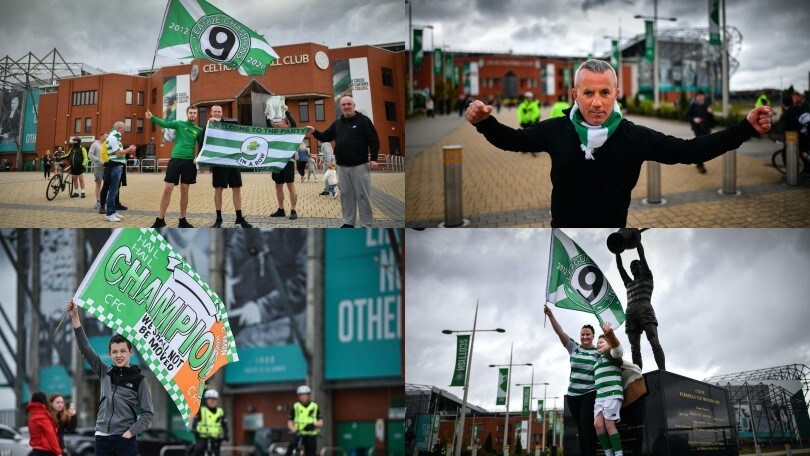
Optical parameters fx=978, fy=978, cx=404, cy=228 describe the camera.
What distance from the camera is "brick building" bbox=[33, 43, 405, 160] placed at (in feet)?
30.3

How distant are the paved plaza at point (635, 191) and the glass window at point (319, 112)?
1017mm

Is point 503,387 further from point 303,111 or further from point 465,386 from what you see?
point 303,111

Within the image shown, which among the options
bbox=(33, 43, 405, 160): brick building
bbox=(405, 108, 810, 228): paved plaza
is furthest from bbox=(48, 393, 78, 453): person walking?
bbox=(405, 108, 810, 228): paved plaza

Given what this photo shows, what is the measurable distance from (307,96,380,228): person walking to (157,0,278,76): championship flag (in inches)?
32.5

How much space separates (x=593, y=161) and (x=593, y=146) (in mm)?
96

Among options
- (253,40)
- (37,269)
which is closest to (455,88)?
(253,40)

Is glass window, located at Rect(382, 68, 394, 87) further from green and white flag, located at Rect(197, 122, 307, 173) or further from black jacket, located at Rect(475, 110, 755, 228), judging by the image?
black jacket, located at Rect(475, 110, 755, 228)

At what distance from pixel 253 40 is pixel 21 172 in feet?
9.31

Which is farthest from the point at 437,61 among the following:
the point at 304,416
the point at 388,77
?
the point at 304,416

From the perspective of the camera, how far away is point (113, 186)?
381 inches

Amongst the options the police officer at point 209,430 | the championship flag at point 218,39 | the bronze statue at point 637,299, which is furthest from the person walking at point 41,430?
the bronze statue at point 637,299

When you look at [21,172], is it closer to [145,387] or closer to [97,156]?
[97,156]

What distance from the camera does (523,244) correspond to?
853 centimetres

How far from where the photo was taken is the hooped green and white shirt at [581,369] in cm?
754
